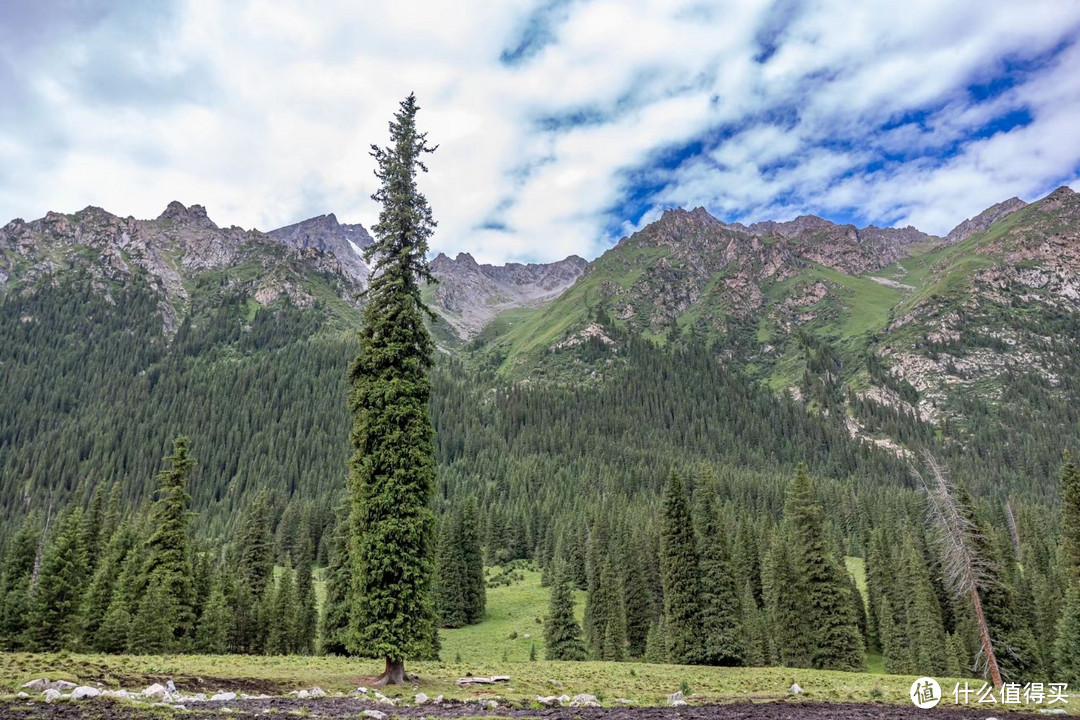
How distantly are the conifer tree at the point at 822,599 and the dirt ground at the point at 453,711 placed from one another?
29547 mm

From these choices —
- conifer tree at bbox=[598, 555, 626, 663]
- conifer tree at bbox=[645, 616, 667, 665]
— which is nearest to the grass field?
conifer tree at bbox=[645, 616, 667, 665]

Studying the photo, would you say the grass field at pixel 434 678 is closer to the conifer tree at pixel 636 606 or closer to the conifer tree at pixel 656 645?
the conifer tree at pixel 656 645

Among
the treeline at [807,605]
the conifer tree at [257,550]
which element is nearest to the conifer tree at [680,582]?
the treeline at [807,605]

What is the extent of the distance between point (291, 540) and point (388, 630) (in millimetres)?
145945

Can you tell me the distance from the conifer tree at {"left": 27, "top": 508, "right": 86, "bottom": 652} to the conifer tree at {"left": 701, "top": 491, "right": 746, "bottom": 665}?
4873cm

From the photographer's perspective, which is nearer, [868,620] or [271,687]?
[271,687]

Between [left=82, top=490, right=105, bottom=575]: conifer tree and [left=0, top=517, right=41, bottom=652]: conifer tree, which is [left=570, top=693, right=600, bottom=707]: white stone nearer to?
[left=0, top=517, right=41, bottom=652]: conifer tree

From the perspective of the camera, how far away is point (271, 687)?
19.2 metres

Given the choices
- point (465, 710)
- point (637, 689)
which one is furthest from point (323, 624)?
point (465, 710)

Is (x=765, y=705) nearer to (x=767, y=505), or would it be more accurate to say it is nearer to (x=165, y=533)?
(x=165, y=533)

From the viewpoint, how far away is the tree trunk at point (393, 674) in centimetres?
2225

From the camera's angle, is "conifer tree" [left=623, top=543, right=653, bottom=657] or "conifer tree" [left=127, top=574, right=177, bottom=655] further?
"conifer tree" [left=623, top=543, right=653, bottom=657]

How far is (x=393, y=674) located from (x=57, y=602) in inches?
1642

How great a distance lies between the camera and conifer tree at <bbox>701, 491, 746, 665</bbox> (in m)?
44.1
